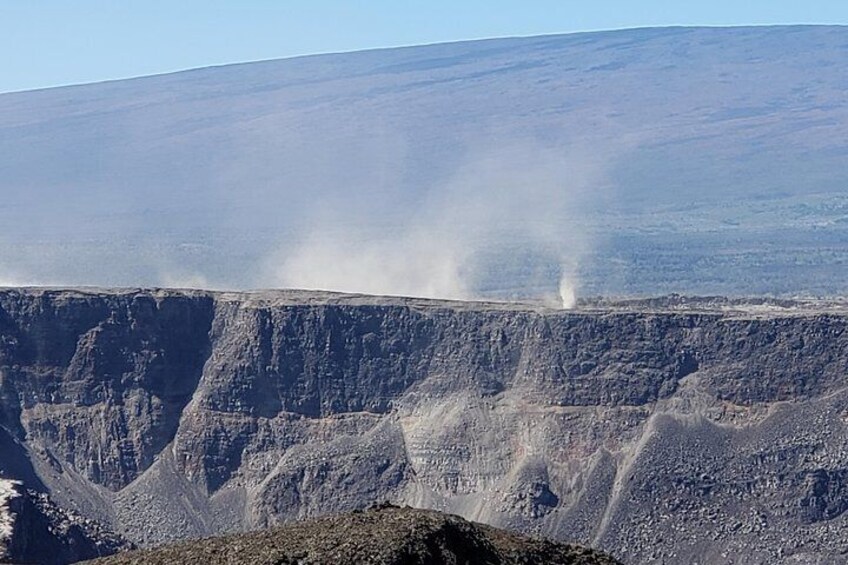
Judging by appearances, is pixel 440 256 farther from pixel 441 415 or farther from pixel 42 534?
pixel 42 534

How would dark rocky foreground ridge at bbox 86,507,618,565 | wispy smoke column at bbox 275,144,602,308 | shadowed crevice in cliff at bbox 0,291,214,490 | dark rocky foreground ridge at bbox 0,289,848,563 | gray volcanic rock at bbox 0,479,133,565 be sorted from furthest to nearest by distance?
1. wispy smoke column at bbox 275,144,602,308
2. shadowed crevice in cliff at bbox 0,291,214,490
3. dark rocky foreground ridge at bbox 0,289,848,563
4. gray volcanic rock at bbox 0,479,133,565
5. dark rocky foreground ridge at bbox 86,507,618,565

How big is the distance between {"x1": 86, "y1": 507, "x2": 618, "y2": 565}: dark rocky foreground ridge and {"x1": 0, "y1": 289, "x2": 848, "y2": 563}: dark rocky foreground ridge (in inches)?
1393

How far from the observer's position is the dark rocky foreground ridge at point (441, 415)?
228 ft

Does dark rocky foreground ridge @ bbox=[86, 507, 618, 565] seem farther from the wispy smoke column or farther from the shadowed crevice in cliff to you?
the wispy smoke column

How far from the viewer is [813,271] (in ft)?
489

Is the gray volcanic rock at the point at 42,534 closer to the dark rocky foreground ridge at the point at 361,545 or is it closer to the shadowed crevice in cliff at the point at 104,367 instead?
the shadowed crevice in cliff at the point at 104,367

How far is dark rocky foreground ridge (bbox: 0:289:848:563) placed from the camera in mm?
69375

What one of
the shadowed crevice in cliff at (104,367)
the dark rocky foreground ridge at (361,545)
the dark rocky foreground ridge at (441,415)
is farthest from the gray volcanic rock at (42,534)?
the dark rocky foreground ridge at (361,545)

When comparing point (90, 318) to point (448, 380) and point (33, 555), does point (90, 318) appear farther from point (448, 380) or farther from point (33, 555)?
point (33, 555)

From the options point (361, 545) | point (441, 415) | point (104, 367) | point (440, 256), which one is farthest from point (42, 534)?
point (440, 256)

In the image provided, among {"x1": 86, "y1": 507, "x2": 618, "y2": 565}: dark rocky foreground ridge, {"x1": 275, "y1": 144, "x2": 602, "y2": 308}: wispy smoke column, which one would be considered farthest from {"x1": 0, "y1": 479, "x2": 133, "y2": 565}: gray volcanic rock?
{"x1": 275, "y1": 144, "x2": 602, "y2": 308}: wispy smoke column

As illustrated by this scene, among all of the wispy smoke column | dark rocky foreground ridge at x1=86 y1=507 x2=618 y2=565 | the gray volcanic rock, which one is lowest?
the wispy smoke column

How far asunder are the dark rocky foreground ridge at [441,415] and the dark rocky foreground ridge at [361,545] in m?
35.4

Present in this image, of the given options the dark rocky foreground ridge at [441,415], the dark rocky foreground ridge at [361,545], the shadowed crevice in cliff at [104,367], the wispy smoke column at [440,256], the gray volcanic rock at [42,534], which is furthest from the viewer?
the wispy smoke column at [440,256]
